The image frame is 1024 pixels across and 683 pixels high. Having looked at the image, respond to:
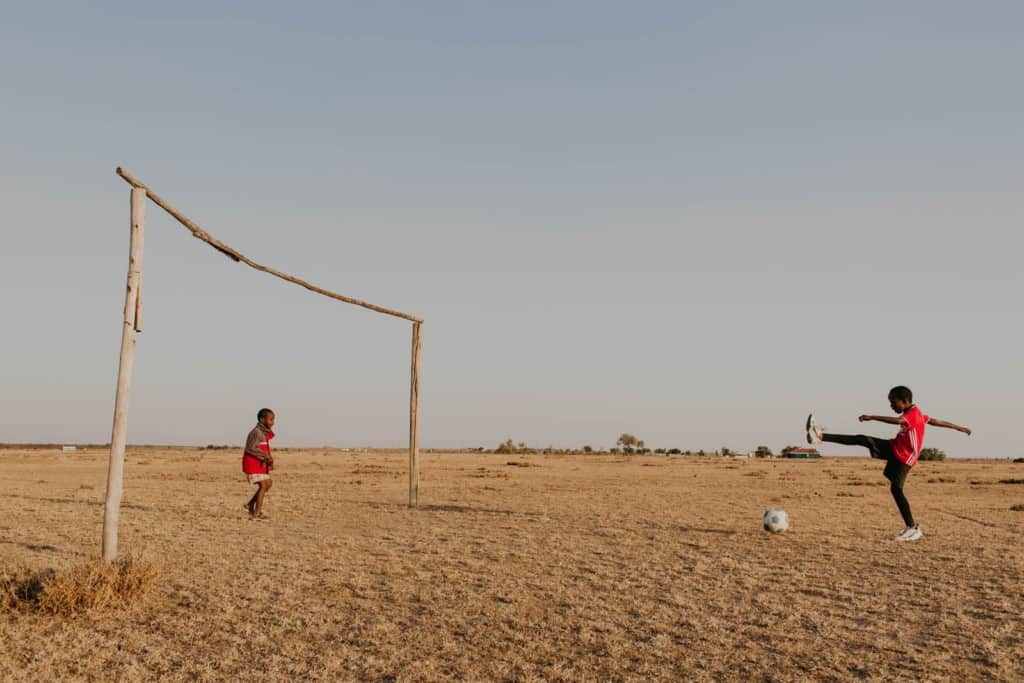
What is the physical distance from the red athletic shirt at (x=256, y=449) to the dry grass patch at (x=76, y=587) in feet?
21.7

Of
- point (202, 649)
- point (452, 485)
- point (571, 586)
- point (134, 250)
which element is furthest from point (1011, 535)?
point (452, 485)

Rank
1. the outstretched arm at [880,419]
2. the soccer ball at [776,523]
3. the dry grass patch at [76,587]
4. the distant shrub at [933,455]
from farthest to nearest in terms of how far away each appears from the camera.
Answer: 1. the distant shrub at [933,455]
2. the soccer ball at [776,523]
3. the outstretched arm at [880,419]
4. the dry grass patch at [76,587]

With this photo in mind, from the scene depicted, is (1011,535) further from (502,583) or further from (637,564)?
(502,583)

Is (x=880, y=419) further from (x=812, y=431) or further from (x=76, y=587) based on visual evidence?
(x=76, y=587)

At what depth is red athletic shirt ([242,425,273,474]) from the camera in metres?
14.6

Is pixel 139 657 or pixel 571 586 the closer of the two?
pixel 139 657

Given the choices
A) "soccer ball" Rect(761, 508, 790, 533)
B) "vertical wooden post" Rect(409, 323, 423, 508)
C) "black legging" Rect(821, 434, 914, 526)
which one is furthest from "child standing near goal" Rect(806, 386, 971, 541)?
"vertical wooden post" Rect(409, 323, 423, 508)

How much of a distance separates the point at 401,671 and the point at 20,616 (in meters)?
3.67

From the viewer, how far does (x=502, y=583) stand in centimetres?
859

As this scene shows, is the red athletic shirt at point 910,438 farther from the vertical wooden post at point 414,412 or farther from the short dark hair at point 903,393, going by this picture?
the vertical wooden post at point 414,412

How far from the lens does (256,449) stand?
14.5 meters

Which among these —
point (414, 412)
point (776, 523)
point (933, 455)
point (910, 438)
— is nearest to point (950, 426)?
point (910, 438)

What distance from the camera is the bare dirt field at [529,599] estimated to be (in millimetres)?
5711

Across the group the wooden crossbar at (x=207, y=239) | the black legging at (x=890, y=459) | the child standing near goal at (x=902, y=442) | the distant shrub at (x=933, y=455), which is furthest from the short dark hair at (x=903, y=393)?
the distant shrub at (x=933, y=455)
